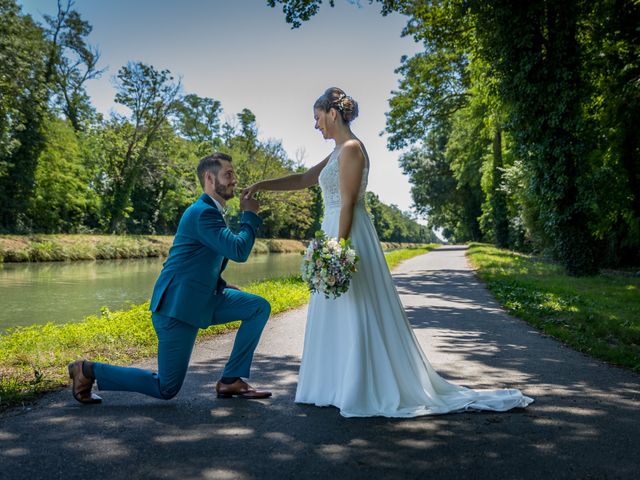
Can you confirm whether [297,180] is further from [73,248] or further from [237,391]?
[73,248]

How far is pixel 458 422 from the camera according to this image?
12.4 feet

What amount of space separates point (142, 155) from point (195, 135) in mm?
20159

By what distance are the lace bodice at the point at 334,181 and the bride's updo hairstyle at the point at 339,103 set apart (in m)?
0.32

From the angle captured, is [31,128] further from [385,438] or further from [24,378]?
[385,438]

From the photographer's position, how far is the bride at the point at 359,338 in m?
4.06

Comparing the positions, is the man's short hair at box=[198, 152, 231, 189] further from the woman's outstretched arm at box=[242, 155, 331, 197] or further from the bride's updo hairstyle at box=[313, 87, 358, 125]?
the bride's updo hairstyle at box=[313, 87, 358, 125]

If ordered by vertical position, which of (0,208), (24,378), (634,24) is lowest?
(24,378)

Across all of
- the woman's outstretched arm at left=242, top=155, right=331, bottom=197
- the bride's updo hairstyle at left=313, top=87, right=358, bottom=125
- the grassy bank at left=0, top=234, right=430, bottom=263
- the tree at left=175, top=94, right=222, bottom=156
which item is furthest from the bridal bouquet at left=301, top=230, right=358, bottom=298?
the tree at left=175, top=94, right=222, bottom=156

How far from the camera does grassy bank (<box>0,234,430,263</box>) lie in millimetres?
25391

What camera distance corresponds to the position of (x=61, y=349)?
599 centimetres

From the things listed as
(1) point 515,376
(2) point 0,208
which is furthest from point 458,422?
(2) point 0,208

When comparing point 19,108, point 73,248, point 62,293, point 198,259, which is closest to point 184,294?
point 198,259

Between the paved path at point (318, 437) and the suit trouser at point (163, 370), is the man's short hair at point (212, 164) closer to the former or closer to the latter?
the suit trouser at point (163, 370)

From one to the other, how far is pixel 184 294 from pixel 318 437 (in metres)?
1.49
